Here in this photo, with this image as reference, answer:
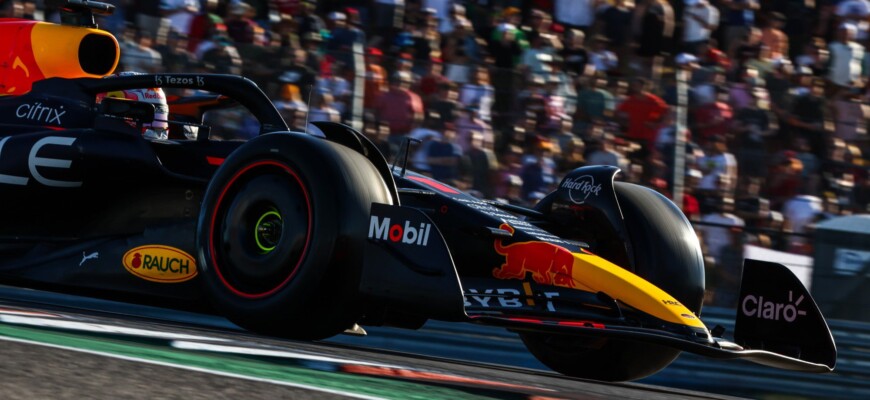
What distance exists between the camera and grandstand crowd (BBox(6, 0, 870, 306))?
914cm

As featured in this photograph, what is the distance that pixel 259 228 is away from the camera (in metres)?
5.11

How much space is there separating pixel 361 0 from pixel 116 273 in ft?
23.9

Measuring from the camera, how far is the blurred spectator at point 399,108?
986 cm

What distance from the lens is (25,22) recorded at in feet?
23.4

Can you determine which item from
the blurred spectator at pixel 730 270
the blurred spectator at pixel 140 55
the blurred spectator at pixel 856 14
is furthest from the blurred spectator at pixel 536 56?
the blurred spectator at pixel 730 270

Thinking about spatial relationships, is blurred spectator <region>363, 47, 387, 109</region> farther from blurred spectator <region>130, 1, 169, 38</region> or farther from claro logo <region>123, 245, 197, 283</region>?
claro logo <region>123, 245, 197, 283</region>

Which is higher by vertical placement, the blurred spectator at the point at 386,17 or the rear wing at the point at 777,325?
the blurred spectator at the point at 386,17

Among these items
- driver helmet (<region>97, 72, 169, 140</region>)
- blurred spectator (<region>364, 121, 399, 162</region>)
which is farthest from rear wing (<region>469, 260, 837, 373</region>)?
blurred spectator (<region>364, 121, 399, 162</region>)

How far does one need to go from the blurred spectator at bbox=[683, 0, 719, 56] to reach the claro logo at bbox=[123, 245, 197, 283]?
6987mm

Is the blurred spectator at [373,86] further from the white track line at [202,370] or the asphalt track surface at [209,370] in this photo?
the white track line at [202,370]

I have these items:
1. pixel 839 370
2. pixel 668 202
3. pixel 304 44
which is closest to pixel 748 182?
pixel 839 370

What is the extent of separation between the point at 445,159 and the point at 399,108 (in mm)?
581

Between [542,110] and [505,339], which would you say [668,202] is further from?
[542,110]

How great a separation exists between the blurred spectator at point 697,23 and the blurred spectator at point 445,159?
2.87m
